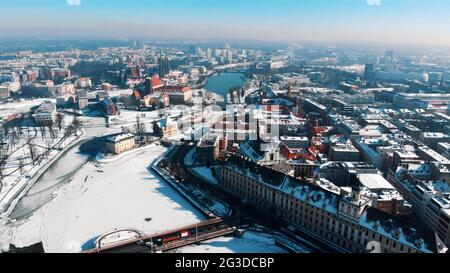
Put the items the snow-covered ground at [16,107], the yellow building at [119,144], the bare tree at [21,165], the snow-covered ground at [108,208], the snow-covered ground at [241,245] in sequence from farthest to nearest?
the snow-covered ground at [16,107], the yellow building at [119,144], the bare tree at [21,165], the snow-covered ground at [108,208], the snow-covered ground at [241,245]

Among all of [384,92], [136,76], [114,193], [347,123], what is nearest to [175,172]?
[114,193]

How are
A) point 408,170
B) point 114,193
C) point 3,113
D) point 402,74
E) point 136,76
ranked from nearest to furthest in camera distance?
point 114,193 < point 408,170 < point 3,113 < point 136,76 < point 402,74


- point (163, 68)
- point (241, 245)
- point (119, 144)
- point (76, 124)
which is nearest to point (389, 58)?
point (163, 68)

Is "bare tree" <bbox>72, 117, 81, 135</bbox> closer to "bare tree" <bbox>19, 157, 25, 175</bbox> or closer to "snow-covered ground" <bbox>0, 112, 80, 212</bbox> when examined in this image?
"snow-covered ground" <bbox>0, 112, 80, 212</bbox>

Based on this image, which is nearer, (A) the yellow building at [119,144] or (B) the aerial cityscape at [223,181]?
(B) the aerial cityscape at [223,181]

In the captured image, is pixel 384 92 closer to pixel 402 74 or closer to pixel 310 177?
pixel 402 74

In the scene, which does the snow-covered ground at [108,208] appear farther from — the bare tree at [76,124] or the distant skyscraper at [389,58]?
the distant skyscraper at [389,58]

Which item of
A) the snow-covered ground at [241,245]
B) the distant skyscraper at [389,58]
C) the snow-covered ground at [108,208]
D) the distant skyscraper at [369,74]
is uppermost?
the distant skyscraper at [389,58]

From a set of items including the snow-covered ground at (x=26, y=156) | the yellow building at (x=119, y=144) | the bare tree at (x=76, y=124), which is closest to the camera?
the snow-covered ground at (x=26, y=156)

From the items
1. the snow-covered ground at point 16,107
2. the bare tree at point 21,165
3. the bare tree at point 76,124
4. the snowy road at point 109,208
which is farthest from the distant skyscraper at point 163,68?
the snowy road at point 109,208
